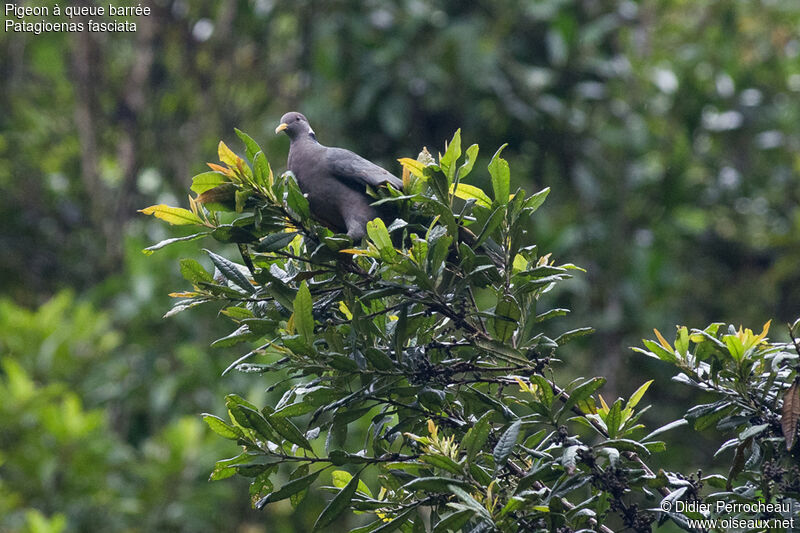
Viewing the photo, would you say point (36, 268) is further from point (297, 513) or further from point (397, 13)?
point (397, 13)

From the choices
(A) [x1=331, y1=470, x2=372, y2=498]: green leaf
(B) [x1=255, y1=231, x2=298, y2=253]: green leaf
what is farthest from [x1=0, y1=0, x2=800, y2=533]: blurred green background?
(B) [x1=255, y1=231, x2=298, y2=253]: green leaf

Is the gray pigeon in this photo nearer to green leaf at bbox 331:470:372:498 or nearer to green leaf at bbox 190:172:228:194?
green leaf at bbox 190:172:228:194

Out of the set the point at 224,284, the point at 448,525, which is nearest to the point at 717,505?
the point at 448,525

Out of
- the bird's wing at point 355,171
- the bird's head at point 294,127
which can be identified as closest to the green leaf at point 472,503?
the bird's wing at point 355,171

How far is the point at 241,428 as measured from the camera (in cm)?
208

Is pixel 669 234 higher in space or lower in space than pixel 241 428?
lower

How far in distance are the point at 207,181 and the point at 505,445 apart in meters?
0.87

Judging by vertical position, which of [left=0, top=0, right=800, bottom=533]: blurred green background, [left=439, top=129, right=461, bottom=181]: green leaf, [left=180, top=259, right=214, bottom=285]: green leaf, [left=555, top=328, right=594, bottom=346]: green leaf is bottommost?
[left=0, top=0, right=800, bottom=533]: blurred green background

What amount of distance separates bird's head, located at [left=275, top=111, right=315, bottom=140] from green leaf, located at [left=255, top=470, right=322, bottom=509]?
1.30 metres

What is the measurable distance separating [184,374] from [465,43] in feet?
9.23

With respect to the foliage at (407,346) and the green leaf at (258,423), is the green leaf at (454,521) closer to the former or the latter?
the foliage at (407,346)

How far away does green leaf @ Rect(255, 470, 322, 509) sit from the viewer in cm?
197

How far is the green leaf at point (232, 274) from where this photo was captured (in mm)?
2068

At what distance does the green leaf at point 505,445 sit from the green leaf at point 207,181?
2.74ft
